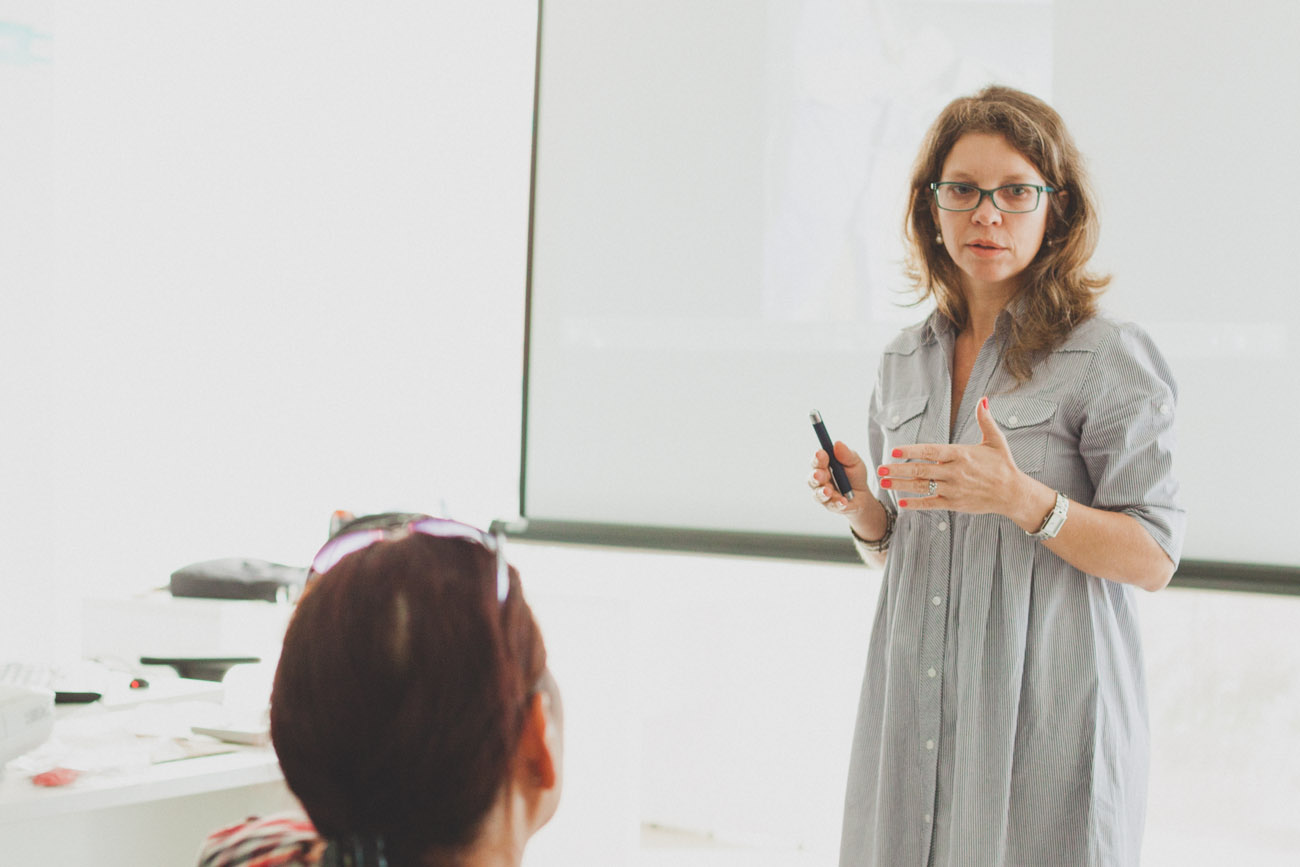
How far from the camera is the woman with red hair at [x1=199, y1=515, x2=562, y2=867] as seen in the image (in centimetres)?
71

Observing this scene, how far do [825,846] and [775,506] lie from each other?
37.3 inches

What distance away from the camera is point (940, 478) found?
4.59 ft

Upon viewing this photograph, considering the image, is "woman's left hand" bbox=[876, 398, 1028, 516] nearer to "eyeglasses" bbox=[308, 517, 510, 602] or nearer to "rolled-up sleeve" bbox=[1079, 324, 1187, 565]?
"rolled-up sleeve" bbox=[1079, 324, 1187, 565]

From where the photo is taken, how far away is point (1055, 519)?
1400mm

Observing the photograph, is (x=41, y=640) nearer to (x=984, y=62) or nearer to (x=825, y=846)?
(x=825, y=846)

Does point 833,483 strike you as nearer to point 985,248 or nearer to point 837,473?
point 837,473

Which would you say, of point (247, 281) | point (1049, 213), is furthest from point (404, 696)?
point (247, 281)

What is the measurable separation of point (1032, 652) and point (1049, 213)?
0.65m

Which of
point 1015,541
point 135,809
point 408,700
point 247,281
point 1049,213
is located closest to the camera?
point 408,700

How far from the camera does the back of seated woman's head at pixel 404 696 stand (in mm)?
706

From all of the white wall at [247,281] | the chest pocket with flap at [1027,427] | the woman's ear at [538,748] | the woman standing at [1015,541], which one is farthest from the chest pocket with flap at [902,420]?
the white wall at [247,281]

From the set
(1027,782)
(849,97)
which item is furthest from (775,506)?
(1027,782)

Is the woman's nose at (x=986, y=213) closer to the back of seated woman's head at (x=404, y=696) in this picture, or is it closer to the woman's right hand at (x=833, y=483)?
the woman's right hand at (x=833, y=483)

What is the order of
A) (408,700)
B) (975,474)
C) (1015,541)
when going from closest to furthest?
(408,700) → (975,474) → (1015,541)
